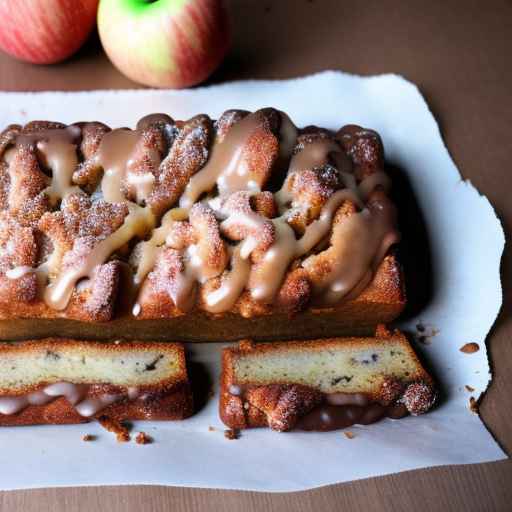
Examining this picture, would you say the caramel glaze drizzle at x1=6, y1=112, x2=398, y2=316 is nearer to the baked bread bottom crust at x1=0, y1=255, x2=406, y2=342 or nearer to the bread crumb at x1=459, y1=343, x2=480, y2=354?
the baked bread bottom crust at x1=0, y1=255, x2=406, y2=342

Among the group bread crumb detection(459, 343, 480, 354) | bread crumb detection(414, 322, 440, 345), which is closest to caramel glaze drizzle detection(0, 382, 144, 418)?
bread crumb detection(414, 322, 440, 345)

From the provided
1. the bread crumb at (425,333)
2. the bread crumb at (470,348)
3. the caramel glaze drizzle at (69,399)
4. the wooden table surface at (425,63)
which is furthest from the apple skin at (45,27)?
the bread crumb at (470,348)

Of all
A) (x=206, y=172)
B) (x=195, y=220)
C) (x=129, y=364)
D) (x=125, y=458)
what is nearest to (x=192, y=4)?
(x=206, y=172)

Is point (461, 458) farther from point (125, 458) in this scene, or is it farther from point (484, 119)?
point (484, 119)

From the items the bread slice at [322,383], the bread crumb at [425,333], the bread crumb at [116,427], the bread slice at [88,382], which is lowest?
the bread crumb at [116,427]

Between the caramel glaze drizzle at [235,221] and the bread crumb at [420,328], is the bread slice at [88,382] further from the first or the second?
the bread crumb at [420,328]

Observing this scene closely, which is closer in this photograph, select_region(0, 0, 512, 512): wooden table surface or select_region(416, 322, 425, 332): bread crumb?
select_region(416, 322, 425, 332): bread crumb
